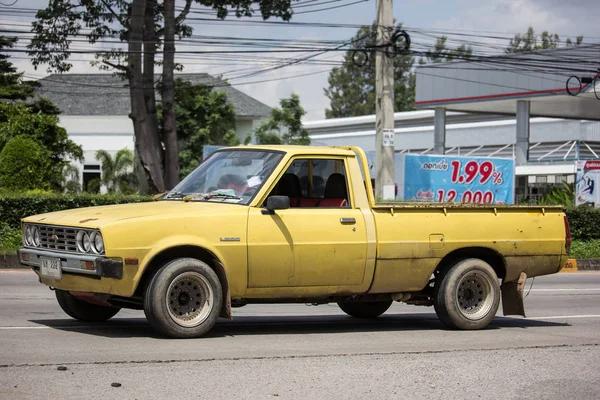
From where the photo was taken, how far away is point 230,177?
362 inches

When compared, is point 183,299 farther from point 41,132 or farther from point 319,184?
point 41,132

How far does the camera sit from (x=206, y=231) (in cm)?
838

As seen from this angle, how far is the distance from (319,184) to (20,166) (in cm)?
1675

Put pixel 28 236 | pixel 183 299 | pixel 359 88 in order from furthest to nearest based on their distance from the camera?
pixel 359 88 < pixel 28 236 < pixel 183 299

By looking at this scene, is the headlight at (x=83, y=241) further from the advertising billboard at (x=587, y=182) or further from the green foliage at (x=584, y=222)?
the advertising billboard at (x=587, y=182)

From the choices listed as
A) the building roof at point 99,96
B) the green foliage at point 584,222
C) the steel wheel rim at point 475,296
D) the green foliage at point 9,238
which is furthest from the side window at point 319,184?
the building roof at point 99,96

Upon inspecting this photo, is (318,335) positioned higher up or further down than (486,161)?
further down

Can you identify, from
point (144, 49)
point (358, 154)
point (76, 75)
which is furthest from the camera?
point (76, 75)

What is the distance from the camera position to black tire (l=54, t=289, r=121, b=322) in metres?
9.29

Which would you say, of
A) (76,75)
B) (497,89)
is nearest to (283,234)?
(497,89)

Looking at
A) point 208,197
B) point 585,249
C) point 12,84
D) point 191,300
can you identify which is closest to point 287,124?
point 12,84

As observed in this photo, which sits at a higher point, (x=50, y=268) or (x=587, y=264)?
(x=50, y=268)

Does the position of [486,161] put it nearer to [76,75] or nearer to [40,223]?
[40,223]

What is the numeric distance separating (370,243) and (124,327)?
2643 mm
